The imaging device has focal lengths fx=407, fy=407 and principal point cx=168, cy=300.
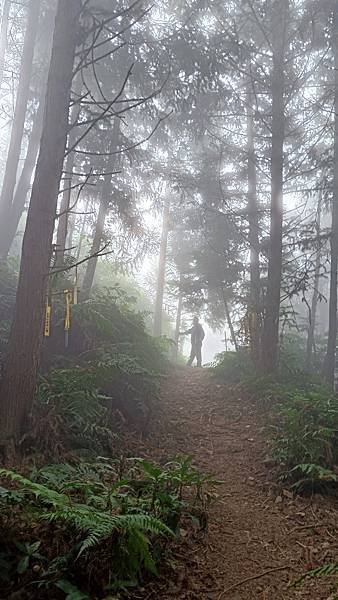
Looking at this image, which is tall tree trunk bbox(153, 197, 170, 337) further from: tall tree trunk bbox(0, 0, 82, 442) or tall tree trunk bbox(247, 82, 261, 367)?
tall tree trunk bbox(0, 0, 82, 442)

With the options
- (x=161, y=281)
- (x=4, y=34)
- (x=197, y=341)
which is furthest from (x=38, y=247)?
(x=4, y=34)

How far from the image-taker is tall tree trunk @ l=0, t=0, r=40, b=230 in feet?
43.1

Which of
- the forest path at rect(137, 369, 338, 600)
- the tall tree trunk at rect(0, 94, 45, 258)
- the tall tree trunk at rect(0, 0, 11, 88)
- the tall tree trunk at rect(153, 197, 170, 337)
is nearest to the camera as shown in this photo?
the forest path at rect(137, 369, 338, 600)

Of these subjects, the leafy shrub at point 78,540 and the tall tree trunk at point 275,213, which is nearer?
the leafy shrub at point 78,540

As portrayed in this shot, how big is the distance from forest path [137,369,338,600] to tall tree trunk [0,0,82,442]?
2124 mm

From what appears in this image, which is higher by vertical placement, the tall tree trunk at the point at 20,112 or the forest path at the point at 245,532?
the tall tree trunk at the point at 20,112

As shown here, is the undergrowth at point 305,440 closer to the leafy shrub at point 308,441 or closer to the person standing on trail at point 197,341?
the leafy shrub at point 308,441

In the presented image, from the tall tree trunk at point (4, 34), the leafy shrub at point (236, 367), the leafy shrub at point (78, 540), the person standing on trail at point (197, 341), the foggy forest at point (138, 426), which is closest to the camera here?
the leafy shrub at point (78, 540)

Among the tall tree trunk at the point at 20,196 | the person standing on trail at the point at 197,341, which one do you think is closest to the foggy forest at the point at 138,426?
the tall tree trunk at the point at 20,196

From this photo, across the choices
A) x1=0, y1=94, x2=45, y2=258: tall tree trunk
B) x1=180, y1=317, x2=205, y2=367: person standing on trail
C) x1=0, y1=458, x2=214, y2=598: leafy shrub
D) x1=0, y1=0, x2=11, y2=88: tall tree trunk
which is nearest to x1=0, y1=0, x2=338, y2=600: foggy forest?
x1=0, y1=458, x2=214, y2=598: leafy shrub

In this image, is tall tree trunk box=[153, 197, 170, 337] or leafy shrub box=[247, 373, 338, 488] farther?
tall tree trunk box=[153, 197, 170, 337]

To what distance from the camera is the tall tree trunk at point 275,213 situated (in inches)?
380

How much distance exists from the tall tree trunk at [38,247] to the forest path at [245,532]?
2.12 metres

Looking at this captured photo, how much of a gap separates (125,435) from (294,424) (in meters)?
2.47
